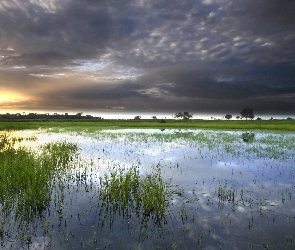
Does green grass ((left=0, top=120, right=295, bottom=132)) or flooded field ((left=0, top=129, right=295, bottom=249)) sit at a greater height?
green grass ((left=0, top=120, right=295, bottom=132))

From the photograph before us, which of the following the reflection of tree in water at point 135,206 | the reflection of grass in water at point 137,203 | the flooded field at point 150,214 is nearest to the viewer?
the flooded field at point 150,214

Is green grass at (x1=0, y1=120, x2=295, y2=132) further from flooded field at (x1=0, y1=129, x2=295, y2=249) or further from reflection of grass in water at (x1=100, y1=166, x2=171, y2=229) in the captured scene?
reflection of grass in water at (x1=100, y1=166, x2=171, y2=229)

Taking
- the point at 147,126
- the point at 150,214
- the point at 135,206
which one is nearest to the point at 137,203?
the point at 135,206

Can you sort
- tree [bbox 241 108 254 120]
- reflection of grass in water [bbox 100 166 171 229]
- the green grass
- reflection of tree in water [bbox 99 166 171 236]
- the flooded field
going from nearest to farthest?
the flooded field, reflection of tree in water [bbox 99 166 171 236], reflection of grass in water [bbox 100 166 171 229], the green grass, tree [bbox 241 108 254 120]

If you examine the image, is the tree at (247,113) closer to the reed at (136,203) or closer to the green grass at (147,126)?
the green grass at (147,126)

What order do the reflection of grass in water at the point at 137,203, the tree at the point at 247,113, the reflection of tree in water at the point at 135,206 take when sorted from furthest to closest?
the tree at the point at 247,113
the reflection of grass in water at the point at 137,203
the reflection of tree in water at the point at 135,206

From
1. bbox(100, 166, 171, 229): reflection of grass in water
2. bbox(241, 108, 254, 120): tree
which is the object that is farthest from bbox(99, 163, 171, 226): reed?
bbox(241, 108, 254, 120): tree

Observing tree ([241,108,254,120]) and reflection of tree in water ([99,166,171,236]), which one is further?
tree ([241,108,254,120])

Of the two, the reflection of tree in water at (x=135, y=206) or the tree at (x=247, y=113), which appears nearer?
the reflection of tree in water at (x=135, y=206)

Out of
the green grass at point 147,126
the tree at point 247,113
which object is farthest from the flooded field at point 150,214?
the tree at point 247,113

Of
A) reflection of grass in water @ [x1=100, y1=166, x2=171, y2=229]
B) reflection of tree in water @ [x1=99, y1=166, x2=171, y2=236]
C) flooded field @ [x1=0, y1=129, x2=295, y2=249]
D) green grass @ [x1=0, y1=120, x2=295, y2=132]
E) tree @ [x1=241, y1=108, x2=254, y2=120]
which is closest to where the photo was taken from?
flooded field @ [x1=0, y1=129, x2=295, y2=249]

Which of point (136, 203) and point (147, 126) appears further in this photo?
point (147, 126)

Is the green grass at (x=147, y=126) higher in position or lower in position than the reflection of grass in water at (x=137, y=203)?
higher

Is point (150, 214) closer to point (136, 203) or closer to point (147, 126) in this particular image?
point (136, 203)
